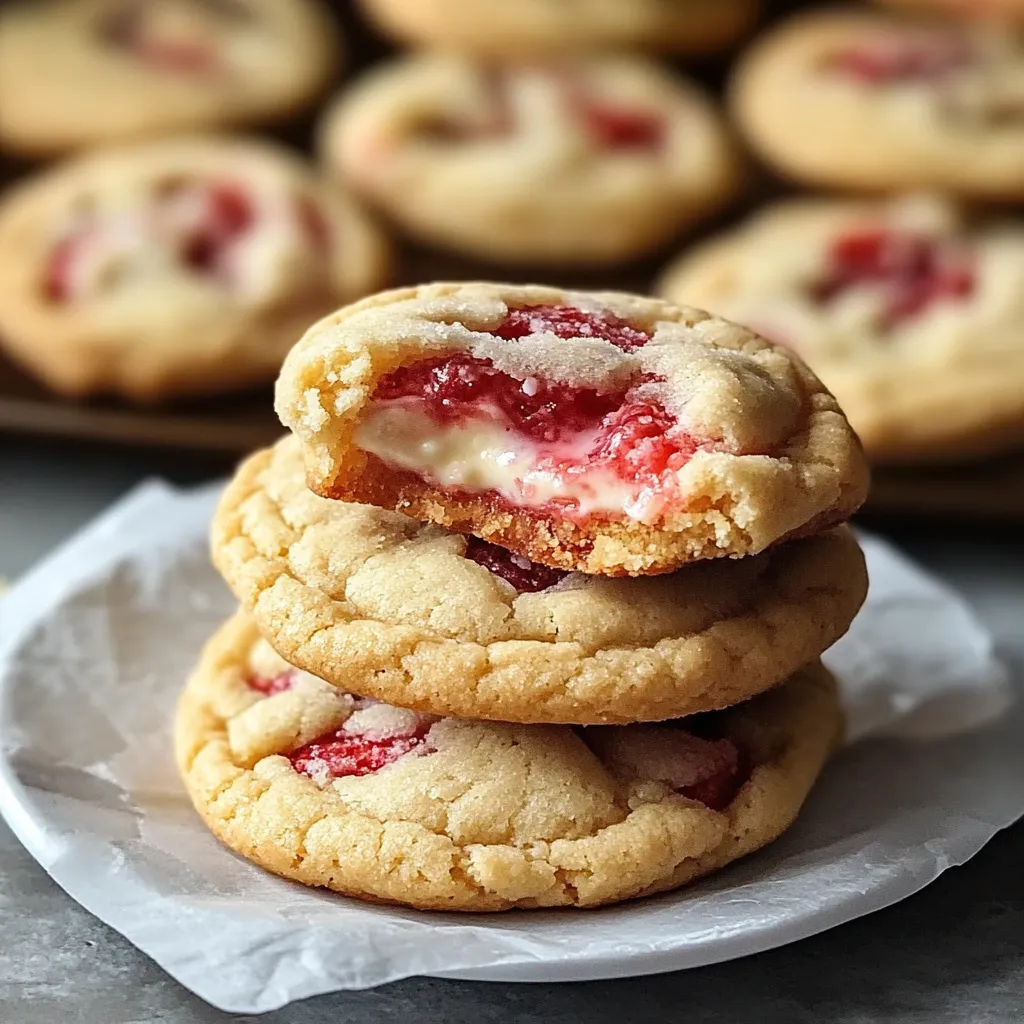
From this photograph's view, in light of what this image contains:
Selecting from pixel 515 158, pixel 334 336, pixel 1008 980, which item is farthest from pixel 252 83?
pixel 1008 980

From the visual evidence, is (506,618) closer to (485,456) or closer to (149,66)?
(485,456)

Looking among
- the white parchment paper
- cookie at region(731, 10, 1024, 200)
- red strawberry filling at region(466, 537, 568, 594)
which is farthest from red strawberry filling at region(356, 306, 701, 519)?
cookie at region(731, 10, 1024, 200)

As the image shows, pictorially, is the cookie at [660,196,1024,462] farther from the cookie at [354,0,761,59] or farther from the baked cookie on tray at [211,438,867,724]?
the baked cookie on tray at [211,438,867,724]

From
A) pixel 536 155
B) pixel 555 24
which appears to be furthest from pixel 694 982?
pixel 555 24

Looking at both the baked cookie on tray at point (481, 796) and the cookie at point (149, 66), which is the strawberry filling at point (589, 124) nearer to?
the cookie at point (149, 66)

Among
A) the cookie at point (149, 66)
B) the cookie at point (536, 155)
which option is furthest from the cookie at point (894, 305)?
the cookie at point (149, 66)

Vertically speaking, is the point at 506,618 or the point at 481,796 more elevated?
the point at 506,618
